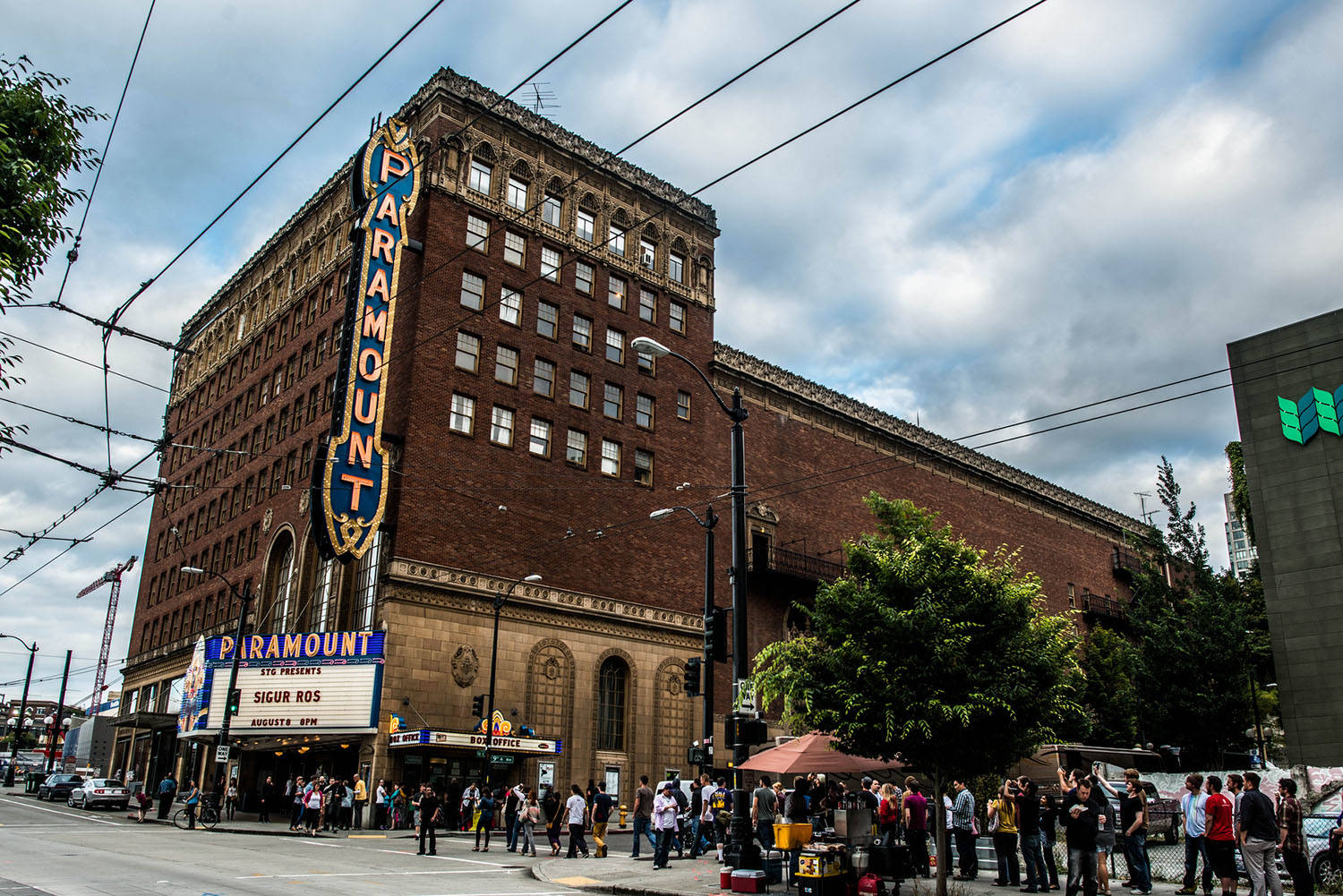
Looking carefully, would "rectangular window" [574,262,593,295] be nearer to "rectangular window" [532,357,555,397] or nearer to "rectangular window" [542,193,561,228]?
"rectangular window" [542,193,561,228]

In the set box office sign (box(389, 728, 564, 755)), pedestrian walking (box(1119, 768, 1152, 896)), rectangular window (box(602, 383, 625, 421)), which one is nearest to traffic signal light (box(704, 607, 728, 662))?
Answer: pedestrian walking (box(1119, 768, 1152, 896))

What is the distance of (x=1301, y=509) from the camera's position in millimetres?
34688

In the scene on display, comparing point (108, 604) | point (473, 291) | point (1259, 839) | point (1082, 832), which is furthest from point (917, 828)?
point (108, 604)

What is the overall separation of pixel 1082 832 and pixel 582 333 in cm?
3408

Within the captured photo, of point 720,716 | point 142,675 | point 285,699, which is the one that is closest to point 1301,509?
point 720,716

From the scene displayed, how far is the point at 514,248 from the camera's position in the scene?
44.2 m

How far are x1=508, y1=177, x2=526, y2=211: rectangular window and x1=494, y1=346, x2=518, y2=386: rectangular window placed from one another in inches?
271

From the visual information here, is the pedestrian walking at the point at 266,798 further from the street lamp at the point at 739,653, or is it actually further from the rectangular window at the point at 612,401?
the street lamp at the point at 739,653

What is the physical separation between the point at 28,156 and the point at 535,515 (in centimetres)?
3048

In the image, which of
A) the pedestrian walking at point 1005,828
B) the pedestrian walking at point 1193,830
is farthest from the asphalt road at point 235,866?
the pedestrian walking at point 1193,830

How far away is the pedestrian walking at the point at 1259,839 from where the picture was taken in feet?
45.3

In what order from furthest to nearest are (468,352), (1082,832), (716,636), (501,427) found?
(501,427) < (468,352) < (716,636) < (1082,832)

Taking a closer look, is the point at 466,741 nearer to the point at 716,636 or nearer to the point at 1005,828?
the point at 716,636

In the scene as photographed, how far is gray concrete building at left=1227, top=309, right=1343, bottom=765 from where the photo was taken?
33250mm
